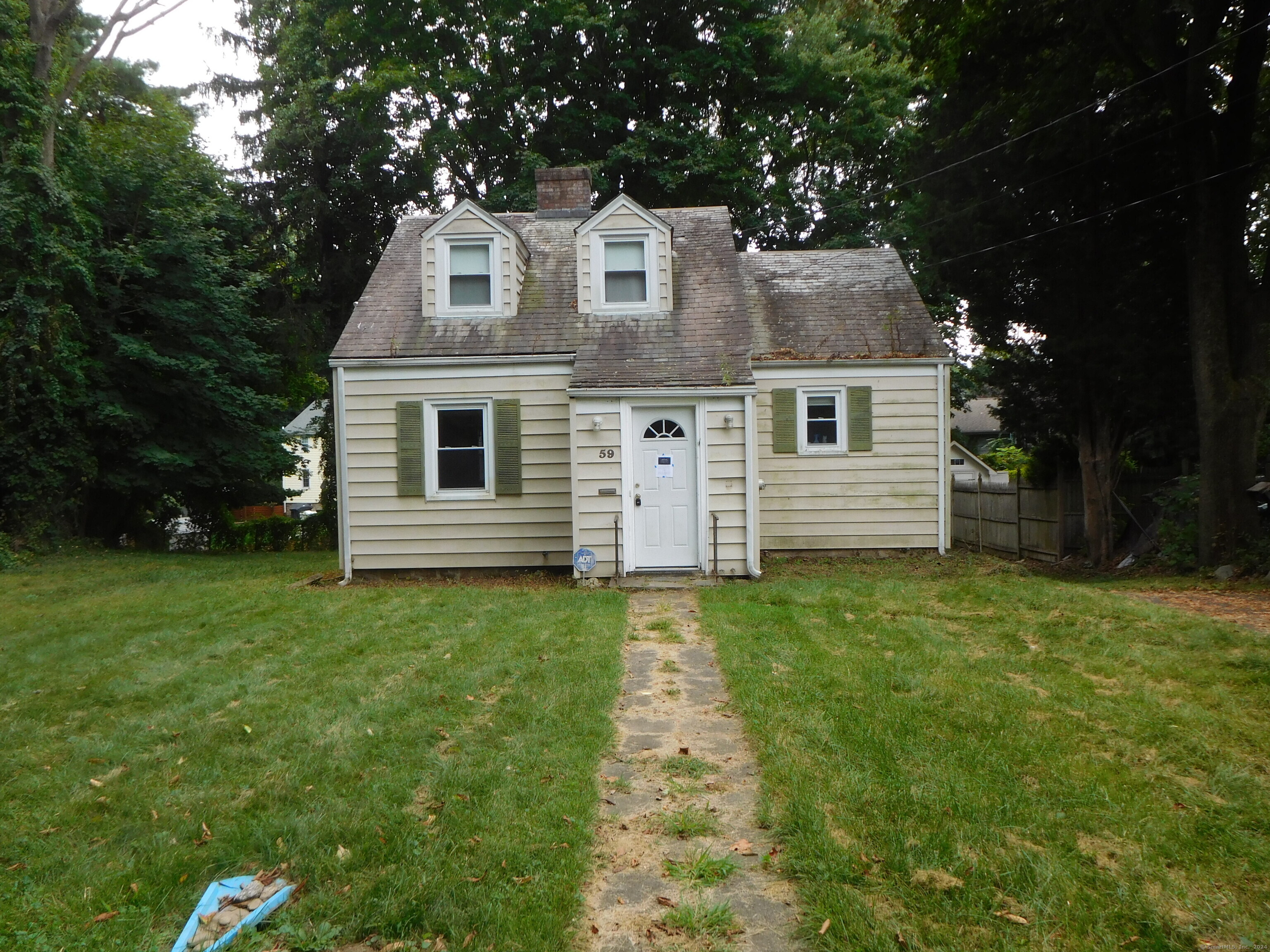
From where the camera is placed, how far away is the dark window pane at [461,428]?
1257 centimetres

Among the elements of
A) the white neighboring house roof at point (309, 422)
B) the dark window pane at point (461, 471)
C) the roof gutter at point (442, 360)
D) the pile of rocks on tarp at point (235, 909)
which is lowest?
the pile of rocks on tarp at point (235, 909)

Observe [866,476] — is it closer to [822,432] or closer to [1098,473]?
[822,432]

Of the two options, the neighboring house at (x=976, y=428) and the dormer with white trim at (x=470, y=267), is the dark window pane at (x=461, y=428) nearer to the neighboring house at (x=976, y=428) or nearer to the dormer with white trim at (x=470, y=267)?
the dormer with white trim at (x=470, y=267)

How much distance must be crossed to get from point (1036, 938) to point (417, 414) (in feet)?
35.3

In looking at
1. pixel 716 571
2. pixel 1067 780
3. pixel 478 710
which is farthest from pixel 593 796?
pixel 716 571

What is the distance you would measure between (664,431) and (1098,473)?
793cm

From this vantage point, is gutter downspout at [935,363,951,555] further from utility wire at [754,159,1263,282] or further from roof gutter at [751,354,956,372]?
utility wire at [754,159,1263,282]

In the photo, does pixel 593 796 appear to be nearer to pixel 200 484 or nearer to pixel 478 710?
pixel 478 710

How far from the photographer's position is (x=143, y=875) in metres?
3.61

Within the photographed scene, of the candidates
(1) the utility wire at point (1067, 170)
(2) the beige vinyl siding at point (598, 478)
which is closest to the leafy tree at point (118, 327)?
(2) the beige vinyl siding at point (598, 478)

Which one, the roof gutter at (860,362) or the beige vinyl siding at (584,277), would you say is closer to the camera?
the beige vinyl siding at (584,277)

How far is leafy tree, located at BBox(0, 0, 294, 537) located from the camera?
15938mm

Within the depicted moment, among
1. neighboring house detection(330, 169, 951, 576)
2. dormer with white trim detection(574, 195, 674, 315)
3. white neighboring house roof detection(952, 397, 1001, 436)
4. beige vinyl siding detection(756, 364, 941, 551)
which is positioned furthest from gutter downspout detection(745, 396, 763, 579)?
white neighboring house roof detection(952, 397, 1001, 436)

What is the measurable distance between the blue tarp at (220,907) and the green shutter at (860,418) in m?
11.5
